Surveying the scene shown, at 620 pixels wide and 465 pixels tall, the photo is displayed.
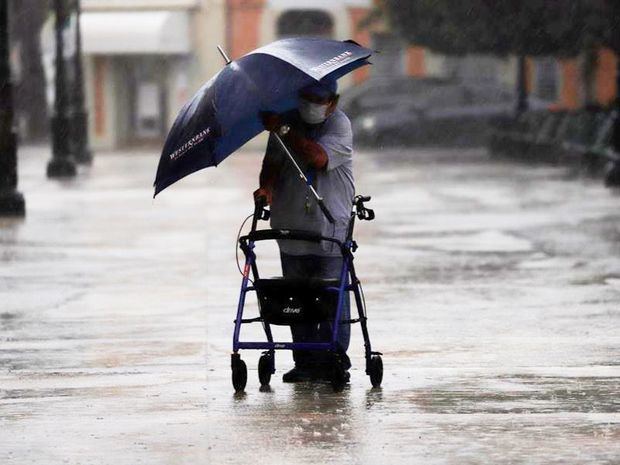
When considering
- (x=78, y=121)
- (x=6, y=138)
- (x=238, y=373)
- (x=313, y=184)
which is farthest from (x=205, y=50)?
(x=238, y=373)

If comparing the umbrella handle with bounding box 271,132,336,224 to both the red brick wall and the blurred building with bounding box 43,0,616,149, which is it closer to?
the blurred building with bounding box 43,0,616,149

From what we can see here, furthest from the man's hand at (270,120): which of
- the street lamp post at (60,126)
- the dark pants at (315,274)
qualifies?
the street lamp post at (60,126)

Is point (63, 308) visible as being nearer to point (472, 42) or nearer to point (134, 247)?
point (134, 247)

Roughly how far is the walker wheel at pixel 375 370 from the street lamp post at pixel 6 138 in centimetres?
1267

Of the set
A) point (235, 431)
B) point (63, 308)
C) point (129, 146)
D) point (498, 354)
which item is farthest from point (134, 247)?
point (129, 146)

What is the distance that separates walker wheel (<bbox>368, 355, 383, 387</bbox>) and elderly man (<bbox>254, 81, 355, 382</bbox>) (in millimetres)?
153

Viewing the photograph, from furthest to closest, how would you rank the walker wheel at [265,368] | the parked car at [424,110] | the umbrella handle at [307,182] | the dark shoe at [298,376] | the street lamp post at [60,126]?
the parked car at [424,110] → the street lamp post at [60,126] → the dark shoe at [298,376] → the walker wheel at [265,368] → the umbrella handle at [307,182]

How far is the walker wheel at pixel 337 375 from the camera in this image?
9026 millimetres

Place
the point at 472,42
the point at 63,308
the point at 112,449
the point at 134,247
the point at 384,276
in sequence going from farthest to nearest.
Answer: the point at 472,42 → the point at 134,247 → the point at 384,276 → the point at 63,308 → the point at 112,449

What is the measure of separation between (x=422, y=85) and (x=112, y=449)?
38.9 meters

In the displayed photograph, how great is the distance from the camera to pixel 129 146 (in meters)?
51.4

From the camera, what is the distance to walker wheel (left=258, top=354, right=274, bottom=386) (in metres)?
9.32

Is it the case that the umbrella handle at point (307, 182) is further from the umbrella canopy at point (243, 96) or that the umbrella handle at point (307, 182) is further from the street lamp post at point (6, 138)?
the street lamp post at point (6, 138)

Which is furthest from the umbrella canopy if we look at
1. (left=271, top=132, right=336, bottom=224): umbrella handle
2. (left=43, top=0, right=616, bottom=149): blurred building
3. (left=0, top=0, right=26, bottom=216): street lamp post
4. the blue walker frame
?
(left=43, top=0, right=616, bottom=149): blurred building
